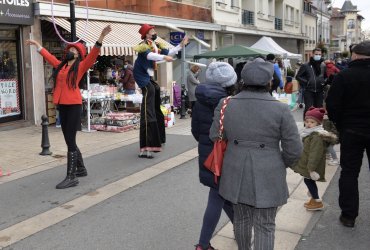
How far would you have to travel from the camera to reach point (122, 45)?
12.7 meters

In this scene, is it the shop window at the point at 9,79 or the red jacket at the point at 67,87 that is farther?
the shop window at the point at 9,79

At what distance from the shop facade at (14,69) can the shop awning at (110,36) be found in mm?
716

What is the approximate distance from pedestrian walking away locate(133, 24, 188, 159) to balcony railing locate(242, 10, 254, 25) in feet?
66.8

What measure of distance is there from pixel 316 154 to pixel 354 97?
676 millimetres

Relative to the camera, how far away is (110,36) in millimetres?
13234

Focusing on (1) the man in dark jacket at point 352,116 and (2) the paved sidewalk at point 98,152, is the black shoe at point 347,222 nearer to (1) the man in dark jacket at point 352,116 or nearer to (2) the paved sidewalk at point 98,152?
(1) the man in dark jacket at point 352,116

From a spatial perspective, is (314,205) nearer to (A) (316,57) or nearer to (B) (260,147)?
(B) (260,147)

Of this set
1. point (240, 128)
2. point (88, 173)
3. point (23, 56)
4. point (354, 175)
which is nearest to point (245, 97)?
point (240, 128)

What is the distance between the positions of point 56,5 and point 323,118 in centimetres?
902

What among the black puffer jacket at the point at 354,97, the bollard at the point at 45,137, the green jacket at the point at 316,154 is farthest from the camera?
the bollard at the point at 45,137

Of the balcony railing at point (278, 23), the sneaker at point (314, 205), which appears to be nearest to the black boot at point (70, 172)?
the sneaker at point (314, 205)

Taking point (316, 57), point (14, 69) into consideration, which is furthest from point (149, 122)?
point (14, 69)

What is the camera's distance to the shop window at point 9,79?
11.4 metres

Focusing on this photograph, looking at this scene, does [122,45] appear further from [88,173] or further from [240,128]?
[240,128]
